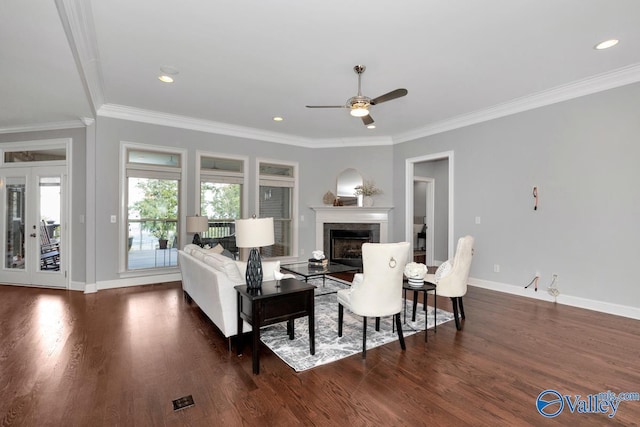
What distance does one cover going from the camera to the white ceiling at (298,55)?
2.64 metres

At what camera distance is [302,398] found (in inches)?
84.7

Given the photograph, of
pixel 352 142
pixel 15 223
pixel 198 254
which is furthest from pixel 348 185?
pixel 15 223

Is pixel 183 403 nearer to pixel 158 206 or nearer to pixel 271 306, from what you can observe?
pixel 271 306

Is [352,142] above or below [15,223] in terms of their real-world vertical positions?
above

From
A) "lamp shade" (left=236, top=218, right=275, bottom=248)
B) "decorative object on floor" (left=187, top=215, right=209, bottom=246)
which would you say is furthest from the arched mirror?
"lamp shade" (left=236, top=218, right=275, bottom=248)

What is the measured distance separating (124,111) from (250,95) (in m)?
2.30

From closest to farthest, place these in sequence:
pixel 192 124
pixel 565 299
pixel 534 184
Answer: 1. pixel 565 299
2. pixel 534 184
3. pixel 192 124

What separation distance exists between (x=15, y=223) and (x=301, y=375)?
6.21 meters

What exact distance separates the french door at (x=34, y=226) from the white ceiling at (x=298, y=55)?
2.87 feet

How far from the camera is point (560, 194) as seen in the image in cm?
439

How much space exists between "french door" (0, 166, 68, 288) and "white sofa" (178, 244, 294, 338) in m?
3.39

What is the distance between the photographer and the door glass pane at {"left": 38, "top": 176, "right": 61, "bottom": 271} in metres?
5.28

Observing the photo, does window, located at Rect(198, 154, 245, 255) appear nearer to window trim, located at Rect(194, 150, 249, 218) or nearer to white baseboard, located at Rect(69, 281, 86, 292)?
window trim, located at Rect(194, 150, 249, 218)

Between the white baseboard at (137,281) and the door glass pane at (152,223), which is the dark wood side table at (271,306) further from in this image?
the door glass pane at (152,223)
